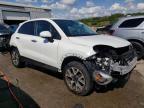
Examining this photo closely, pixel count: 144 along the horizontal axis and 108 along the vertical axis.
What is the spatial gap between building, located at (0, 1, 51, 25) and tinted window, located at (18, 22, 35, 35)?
24.6 meters

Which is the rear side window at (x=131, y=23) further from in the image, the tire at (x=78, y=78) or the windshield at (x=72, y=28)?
the tire at (x=78, y=78)

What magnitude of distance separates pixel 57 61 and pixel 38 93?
0.92 meters

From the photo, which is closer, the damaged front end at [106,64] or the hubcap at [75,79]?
the damaged front end at [106,64]

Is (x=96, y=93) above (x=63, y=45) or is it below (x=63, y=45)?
below

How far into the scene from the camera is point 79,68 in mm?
4805

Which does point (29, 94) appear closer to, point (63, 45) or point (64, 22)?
point (63, 45)

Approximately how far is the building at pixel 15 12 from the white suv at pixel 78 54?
2607 cm

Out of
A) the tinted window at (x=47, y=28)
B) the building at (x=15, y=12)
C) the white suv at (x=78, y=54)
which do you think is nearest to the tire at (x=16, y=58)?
the white suv at (x=78, y=54)

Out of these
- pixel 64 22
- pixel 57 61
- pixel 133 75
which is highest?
pixel 64 22

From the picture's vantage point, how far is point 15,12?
33656 millimetres

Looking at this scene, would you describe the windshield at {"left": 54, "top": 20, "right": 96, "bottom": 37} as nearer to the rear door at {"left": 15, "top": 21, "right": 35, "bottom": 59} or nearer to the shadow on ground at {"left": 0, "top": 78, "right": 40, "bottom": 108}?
the rear door at {"left": 15, "top": 21, "right": 35, "bottom": 59}

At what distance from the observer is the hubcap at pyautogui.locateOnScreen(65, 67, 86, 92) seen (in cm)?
486

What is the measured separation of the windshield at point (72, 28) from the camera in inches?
220

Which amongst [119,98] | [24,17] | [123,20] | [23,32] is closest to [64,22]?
[23,32]
